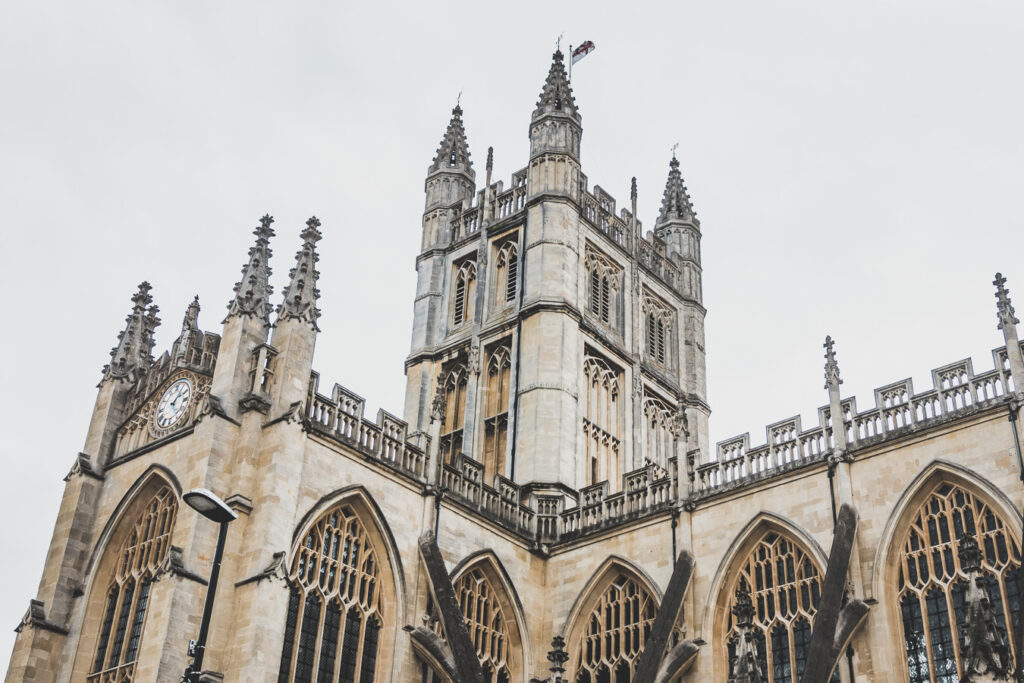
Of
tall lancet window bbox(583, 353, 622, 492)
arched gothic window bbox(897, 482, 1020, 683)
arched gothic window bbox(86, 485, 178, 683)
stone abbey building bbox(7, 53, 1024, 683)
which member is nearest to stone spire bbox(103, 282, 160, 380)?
stone abbey building bbox(7, 53, 1024, 683)

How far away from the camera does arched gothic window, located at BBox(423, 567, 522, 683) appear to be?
2705 centimetres

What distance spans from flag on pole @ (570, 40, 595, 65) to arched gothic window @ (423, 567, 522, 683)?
25.2 meters

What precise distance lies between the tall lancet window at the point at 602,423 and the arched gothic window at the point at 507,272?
341cm

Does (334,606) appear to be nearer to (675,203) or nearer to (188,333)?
(188,333)

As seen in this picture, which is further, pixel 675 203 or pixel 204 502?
pixel 675 203

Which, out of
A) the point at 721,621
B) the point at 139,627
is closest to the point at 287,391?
the point at 139,627

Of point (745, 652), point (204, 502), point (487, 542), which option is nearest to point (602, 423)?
point (487, 542)

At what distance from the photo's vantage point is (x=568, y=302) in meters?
34.8

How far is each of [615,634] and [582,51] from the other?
2642 centimetres

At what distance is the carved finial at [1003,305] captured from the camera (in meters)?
23.5

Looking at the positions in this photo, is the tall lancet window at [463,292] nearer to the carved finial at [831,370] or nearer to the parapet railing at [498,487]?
the parapet railing at [498,487]

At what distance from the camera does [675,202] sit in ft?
145

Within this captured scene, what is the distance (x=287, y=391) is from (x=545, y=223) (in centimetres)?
1428

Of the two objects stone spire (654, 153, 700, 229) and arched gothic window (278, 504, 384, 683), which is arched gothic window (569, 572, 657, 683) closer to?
arched gothic window (278, 504, 384, 683)
